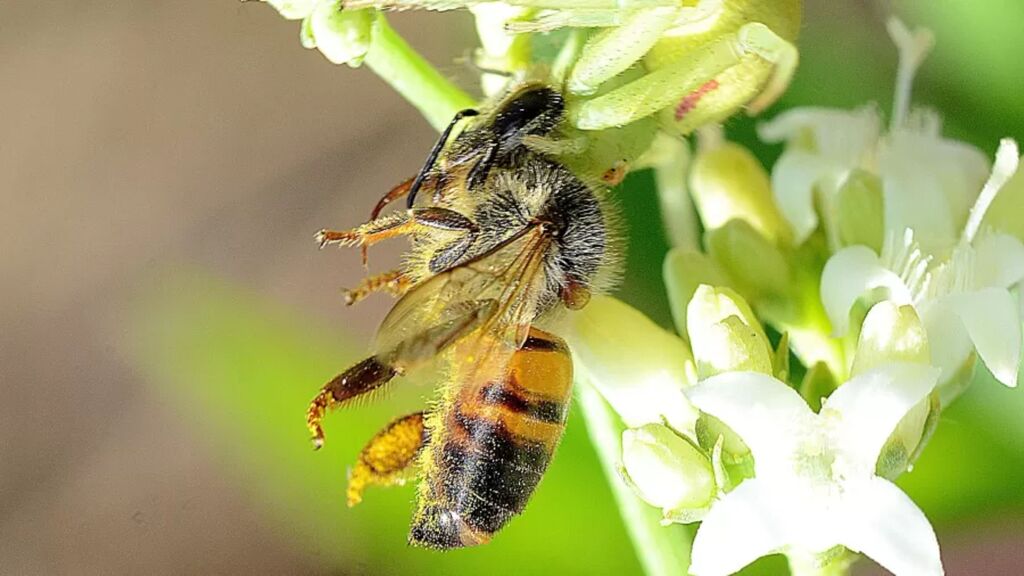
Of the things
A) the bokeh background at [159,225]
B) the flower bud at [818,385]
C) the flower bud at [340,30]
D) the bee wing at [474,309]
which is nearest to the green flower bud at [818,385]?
the flower bud at [818,385]

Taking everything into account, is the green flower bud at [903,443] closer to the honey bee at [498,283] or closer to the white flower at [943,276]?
the white flower at [943,276]

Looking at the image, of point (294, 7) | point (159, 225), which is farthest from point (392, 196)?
point (159, 225)

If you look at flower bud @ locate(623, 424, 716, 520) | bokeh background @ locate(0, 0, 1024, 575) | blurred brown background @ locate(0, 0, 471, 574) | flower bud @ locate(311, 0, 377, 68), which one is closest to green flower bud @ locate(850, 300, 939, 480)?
flower bud @ locate(623, 424, 716, 520)

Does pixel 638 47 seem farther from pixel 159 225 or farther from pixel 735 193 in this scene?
pixel 159 225

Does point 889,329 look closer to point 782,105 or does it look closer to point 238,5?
point 782,105

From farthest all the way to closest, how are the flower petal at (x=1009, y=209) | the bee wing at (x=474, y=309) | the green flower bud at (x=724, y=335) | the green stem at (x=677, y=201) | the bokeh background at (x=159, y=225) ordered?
the bokeh background at (x=159, y=225) → the green stem at (x=677, y=201) → the flower petal at (x=1009, y=209) → the green flower bud at (x=724, y=335) → the bee wing at (x=474, y=309)
